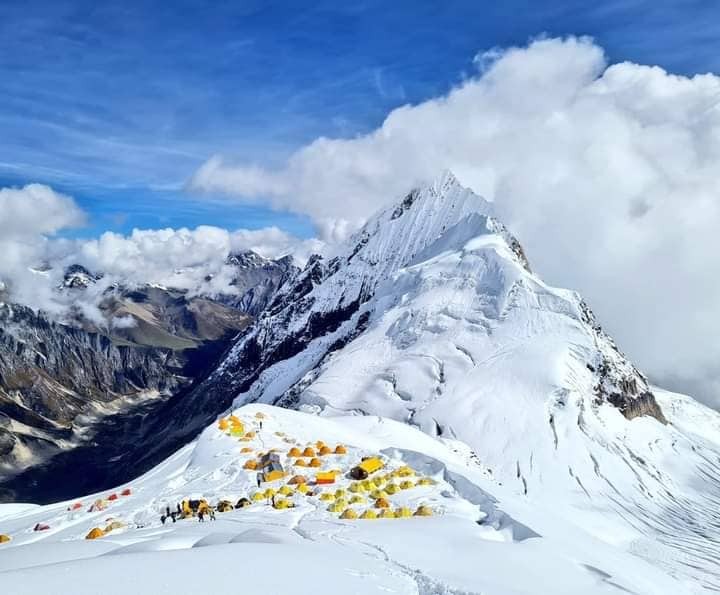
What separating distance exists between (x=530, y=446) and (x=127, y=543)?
13718 cm

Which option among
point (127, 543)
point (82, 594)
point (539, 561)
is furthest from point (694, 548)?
point (82, 594)

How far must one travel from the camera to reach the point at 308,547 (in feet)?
121

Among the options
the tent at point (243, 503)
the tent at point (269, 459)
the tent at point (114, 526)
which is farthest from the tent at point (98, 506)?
the tent at point (269, 459)

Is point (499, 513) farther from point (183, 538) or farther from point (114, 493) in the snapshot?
point (114, 493)

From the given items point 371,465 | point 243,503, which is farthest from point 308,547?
point 371,465

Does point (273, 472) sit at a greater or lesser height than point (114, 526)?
greater

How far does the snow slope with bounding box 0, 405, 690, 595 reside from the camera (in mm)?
27812

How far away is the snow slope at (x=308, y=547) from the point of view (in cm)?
2781

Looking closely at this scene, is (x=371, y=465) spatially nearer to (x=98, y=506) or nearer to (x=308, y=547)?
(x=98, y=506)

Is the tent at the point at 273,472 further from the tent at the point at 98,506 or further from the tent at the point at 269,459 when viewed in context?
the tent at the point at 98,506

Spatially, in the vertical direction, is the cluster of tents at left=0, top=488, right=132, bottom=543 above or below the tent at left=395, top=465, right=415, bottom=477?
below

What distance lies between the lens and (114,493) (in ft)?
219

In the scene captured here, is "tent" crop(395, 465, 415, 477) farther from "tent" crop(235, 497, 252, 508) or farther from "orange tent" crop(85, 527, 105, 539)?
"orange tent" crop(85, 527, 105, 539)

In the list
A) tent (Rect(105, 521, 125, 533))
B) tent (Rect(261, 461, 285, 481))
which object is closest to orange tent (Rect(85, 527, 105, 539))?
tent (Rect(105, 521, 125, 533))
